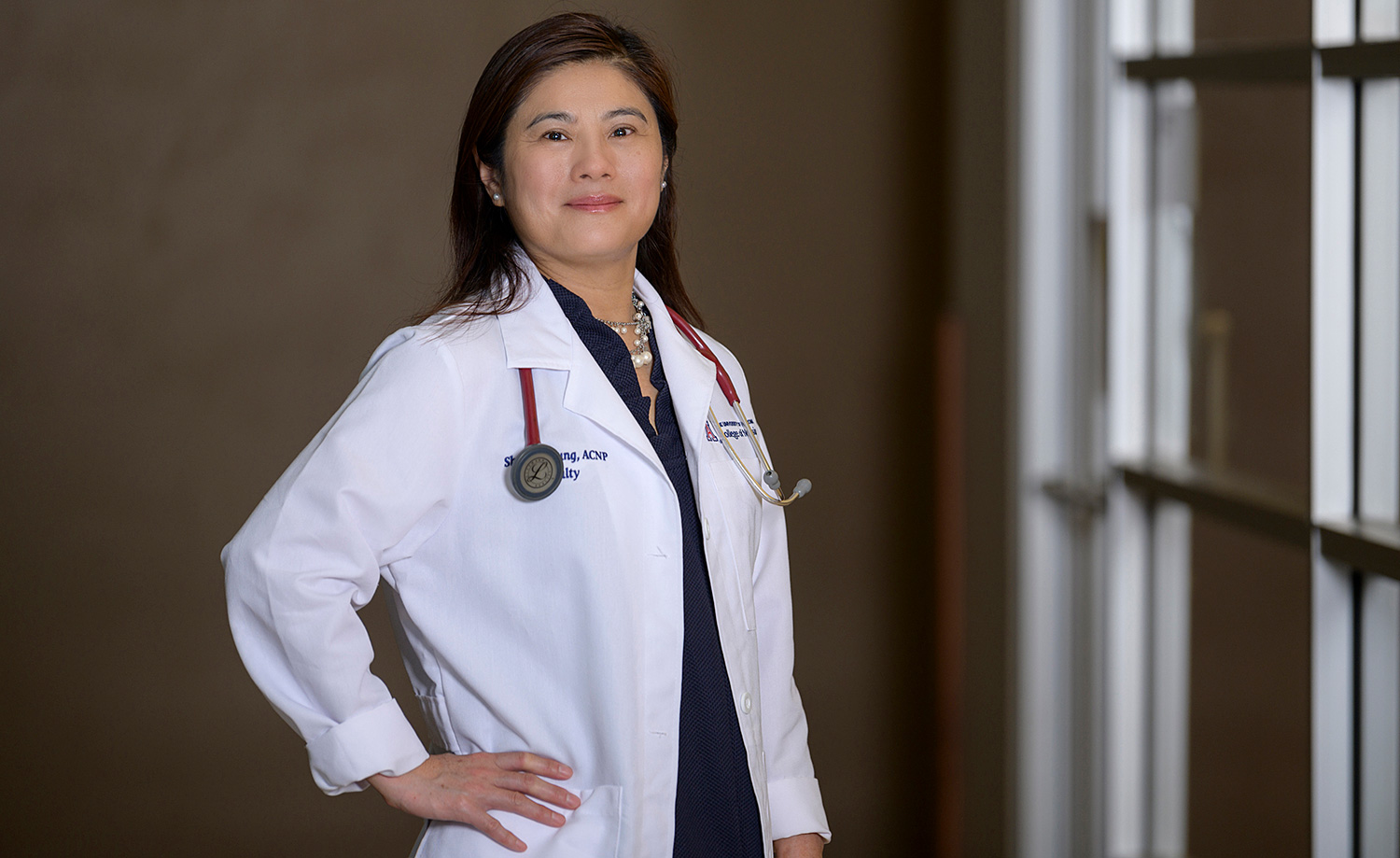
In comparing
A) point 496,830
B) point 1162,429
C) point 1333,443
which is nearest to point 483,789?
point 496,830

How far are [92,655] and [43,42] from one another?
1321mm

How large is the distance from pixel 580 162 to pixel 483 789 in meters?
0.63

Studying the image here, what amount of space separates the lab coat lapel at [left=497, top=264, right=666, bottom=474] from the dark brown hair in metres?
0.03

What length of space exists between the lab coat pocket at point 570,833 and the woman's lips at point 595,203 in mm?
583

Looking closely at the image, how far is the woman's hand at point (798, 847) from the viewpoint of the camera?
4.62ft

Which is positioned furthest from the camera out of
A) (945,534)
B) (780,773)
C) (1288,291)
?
(945,534)

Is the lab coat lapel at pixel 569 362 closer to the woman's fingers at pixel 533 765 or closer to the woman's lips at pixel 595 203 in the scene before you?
the woman's lips at pixel 595 203

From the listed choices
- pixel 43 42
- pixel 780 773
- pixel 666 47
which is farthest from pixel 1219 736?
pixel 43 42

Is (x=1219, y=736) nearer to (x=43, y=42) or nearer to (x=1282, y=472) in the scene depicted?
(x=1282, y=472)

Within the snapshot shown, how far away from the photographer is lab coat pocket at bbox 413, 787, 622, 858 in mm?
1200

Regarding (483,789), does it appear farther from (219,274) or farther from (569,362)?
(219,274)

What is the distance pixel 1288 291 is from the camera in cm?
217

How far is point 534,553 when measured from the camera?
1.19 meters

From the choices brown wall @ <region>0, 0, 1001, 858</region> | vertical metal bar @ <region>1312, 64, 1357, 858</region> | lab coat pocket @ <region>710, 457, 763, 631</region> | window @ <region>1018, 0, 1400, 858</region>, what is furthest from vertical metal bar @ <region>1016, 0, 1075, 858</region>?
lab coat pocket @ <region>710, 457, 763, 631</region>
